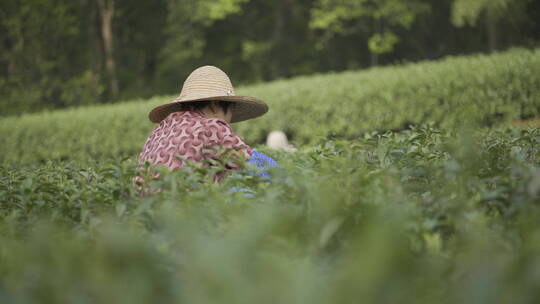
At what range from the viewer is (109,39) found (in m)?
22.9

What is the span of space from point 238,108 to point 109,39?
68.1 feet

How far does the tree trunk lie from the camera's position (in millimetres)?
22789

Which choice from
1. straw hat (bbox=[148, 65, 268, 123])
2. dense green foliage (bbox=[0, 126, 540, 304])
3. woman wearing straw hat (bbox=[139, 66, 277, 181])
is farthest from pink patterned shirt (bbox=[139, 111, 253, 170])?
dense green foliage (bbox=[0, 126, 540, 304])

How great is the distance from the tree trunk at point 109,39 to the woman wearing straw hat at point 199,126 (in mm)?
19969

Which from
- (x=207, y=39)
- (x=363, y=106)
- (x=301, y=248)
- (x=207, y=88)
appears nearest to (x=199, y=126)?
(x=207, y=88)

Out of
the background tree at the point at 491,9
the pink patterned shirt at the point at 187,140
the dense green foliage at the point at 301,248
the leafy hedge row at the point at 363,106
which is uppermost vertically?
the background tree at the point at 491,9

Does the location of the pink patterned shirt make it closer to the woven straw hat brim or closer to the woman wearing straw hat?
the woman wearing straw hat

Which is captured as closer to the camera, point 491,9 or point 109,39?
point 491,9

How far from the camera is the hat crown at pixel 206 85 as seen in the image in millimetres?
3465

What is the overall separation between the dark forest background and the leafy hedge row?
7.92 m

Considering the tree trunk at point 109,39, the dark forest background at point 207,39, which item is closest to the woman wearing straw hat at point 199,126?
the dark forest background at point 207,39

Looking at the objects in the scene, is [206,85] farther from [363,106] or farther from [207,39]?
[207,39]

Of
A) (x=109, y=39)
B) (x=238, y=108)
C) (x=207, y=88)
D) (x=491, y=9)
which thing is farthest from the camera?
(x=109, y=39)

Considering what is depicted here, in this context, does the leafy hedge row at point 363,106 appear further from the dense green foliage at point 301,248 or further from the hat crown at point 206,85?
the dense green foliage at point 301,248
